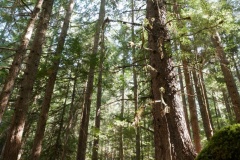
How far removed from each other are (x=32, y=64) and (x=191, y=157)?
6.68 meters

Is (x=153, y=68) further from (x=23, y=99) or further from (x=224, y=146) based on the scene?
(x=23, y=99)

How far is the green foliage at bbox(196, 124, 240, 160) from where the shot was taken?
7.24ft

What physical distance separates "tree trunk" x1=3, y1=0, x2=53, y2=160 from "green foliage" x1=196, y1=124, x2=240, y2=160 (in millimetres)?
6205

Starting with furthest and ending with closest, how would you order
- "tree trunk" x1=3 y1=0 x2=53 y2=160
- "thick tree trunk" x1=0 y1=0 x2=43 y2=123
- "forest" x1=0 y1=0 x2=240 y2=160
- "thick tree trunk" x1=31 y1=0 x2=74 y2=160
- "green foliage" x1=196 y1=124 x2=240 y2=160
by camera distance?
"thick tree trunk" x1=31 y1=0 x2=74 y2=160
"tree trunk" x1=3 y1=0 x2=53 y2=160
"thick tree trunk" x1=0 y1=0 x2=43 y2=123
"forest" x1=0 y1=0 x2=240 y2=160
"green foliage" x1=196 y1=124 x2=240 y2=160

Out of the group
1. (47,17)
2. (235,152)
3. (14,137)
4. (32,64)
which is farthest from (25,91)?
(235,152)

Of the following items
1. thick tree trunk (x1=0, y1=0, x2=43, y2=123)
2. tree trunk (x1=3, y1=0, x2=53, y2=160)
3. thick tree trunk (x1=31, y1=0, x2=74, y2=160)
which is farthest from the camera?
thick tree trunk (x1=31, y1=0, x2=74, y2=160)

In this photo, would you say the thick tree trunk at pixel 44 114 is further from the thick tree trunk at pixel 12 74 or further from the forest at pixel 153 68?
the thick tree trunk at pixel 12 74

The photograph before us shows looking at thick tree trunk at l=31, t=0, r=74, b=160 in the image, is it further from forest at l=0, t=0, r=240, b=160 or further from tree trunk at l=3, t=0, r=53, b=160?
tree trunk at l=3, t=0, r=53, b=160

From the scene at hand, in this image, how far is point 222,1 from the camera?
29.0 feet

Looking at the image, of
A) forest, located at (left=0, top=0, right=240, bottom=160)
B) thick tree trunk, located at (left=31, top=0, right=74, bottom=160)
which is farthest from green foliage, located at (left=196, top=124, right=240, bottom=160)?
thick tree trunk, located at (left=31, top=0, right=74, bottom=160)

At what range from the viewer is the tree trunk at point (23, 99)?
22.2ft

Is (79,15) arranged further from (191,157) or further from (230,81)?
(191,157)

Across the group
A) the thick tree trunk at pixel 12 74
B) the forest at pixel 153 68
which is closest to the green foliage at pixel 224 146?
the forest at pixel 153 68

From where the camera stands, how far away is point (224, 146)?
2299mm
